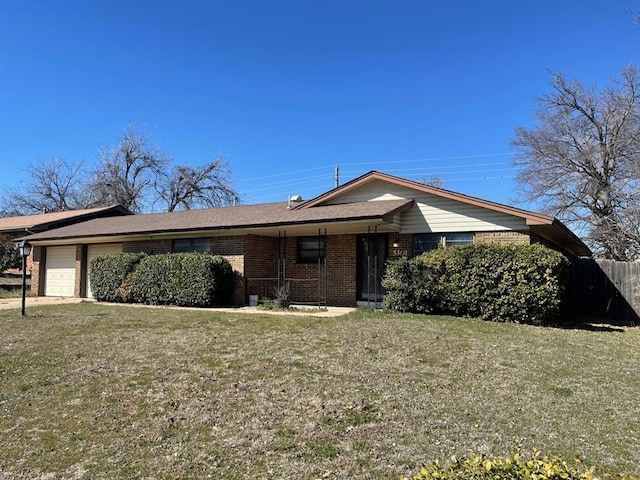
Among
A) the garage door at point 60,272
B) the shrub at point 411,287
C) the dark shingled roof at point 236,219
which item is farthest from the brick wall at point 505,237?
the garage door at point 60,272

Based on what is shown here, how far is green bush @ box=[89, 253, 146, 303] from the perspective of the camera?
16.2 m

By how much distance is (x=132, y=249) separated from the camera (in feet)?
59.6

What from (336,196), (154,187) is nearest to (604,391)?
(336,196)

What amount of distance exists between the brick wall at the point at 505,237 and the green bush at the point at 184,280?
798 cm

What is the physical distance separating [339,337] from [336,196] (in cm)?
757

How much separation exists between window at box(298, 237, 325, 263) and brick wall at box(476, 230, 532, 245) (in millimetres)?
5079

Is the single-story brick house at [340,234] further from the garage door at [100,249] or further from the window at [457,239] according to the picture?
the garage door at [100,249]

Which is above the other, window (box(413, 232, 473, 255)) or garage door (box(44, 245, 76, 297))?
window (box(413, 232, 473, 255))

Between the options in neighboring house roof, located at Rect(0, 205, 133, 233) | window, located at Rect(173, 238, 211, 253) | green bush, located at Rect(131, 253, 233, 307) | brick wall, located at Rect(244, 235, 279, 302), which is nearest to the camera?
green bush, located at Rect(131, 253, 233, 307)

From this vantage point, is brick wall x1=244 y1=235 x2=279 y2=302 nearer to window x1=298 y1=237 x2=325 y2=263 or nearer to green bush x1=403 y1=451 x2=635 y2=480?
window x1=298 y1=237 x2=325 y2=263

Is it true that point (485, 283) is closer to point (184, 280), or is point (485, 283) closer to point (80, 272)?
point (184, 280)

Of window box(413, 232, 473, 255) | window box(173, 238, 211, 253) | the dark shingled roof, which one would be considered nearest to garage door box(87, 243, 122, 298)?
the dark shingled roof

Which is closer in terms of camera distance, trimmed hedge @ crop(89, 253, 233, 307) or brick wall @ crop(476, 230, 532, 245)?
brick wall @ crop(476, 230, 532, 245)

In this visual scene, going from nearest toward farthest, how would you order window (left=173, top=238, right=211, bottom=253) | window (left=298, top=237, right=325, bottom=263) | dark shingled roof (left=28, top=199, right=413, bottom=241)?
1. dark shingled roof (left=28, top=199, right=413, bottom=241)
2. window (left=298, top=237, right=325, bottom=263)
3. window (left=173, top=238, right=211, bottom=253)
